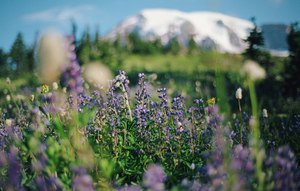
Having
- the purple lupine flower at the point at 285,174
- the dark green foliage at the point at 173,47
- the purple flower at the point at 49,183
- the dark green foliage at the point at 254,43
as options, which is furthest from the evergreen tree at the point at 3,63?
the dark green foliage at the point at 173,47

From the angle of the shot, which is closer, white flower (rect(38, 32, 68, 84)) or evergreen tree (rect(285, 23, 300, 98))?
white flower (rect(38, 32, 68, 84))

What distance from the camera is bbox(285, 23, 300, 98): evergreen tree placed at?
7934mm

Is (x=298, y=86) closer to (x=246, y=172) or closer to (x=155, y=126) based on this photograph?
(x=155, y=126)

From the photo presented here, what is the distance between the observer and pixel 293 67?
26.4 feet

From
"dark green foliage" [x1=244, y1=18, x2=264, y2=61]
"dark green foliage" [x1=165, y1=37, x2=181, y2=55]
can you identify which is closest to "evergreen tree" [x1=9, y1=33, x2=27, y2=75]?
"dark green foliage" [x1=244, y1=18, x2=264, y2=61]

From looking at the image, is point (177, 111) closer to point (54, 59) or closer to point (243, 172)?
point (243, 172)

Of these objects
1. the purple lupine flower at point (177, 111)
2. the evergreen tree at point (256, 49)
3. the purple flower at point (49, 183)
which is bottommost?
the purple flower at point (49, 183)

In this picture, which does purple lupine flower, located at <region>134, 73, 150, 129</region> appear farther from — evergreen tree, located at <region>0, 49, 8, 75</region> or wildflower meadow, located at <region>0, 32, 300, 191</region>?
evergreen tree, located at <region>0, 49, 8, 75</region>

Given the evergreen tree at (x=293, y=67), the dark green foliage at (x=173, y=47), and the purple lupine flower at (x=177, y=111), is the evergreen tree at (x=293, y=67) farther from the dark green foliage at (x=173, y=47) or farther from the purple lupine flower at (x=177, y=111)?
the dark green foliage at (x=173, y=47)

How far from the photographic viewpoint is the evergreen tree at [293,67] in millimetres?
7934

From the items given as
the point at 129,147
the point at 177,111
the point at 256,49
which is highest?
the point at 256,49

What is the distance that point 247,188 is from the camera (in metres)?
2.04

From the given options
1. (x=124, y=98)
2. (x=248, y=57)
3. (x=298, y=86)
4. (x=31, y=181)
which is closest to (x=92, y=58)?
(x=248, y=57)

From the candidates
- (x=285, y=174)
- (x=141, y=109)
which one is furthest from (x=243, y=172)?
(x=141, y=109)
